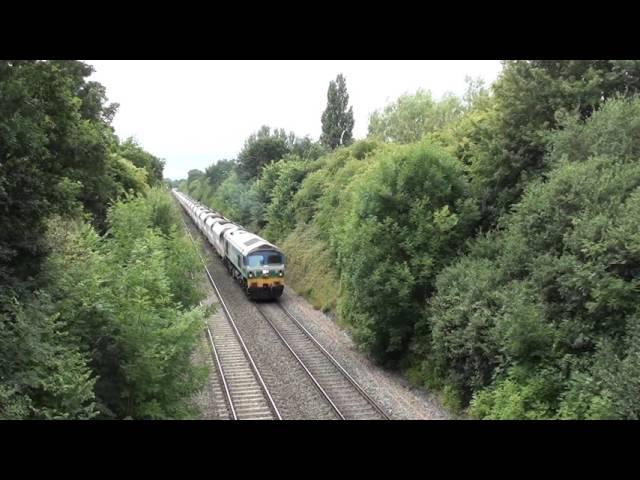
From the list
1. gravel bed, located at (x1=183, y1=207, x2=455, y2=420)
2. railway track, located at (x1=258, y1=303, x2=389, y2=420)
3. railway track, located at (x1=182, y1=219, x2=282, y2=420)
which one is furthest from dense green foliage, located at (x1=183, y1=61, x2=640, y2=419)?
railway track, located at (x1=182, y1=219, x2=282, y2=420)

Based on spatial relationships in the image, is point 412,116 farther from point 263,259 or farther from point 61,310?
point 61,310

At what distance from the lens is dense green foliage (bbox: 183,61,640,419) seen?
375 inches

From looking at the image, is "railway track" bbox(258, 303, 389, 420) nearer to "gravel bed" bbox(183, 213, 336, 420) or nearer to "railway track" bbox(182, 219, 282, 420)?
"gravel bed" bbox(183, 213, 336, 420)

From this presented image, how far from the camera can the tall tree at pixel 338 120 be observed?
141 ft

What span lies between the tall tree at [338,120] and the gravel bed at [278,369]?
23376 mm

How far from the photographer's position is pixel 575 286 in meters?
10.0

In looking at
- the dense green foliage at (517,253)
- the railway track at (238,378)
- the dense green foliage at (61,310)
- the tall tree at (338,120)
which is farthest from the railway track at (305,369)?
the tall tree at (338,120)

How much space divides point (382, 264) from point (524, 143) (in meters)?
5.35

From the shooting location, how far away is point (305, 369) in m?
15.3

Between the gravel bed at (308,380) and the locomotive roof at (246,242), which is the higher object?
the locomotive roof at (246,242)

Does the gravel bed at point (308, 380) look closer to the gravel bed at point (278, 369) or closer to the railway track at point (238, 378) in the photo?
the gravel bed at point (278, 369)

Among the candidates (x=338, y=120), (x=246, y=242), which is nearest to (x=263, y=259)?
(x=246, y=242)

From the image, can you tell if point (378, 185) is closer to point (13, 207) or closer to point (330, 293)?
point (330, 293)
